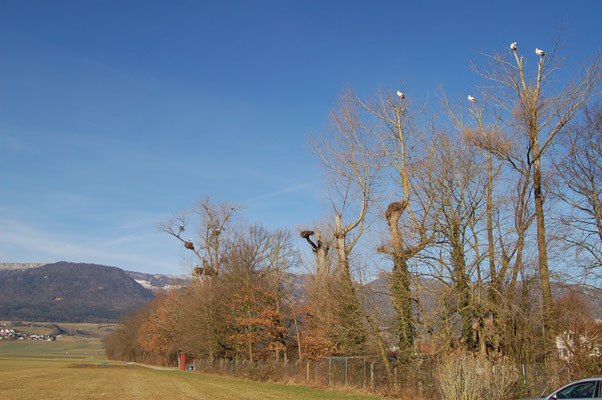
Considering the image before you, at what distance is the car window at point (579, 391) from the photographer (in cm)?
1254

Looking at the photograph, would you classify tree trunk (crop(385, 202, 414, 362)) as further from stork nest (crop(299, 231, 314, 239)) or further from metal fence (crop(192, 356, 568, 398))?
stork nest (crop(299, 231, 314, 239))

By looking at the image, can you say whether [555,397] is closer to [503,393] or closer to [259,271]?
[503,393]

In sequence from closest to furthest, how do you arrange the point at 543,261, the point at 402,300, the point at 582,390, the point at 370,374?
the point at 582,390 → the point at 543,261 → the point at 402,300 → the point at 370,374

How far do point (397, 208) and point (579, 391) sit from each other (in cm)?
1255

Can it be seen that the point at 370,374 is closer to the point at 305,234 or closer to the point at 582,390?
the point at 305,234

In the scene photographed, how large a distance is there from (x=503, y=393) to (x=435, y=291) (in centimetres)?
559

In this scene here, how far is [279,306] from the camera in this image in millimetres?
38312

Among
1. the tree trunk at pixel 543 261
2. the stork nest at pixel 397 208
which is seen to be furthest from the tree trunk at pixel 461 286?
the tree trunk at pixel 543 261

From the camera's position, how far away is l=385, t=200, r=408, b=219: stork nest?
2402 cm

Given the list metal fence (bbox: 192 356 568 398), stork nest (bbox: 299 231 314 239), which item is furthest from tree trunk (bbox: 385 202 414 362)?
stork nest (bbox: 299 231 314 239)

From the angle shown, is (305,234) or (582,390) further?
(305,234)

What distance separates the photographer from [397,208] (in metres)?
24.1

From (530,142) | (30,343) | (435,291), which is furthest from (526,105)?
(30,343)

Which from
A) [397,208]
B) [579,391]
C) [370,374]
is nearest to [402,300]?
[397,208]
